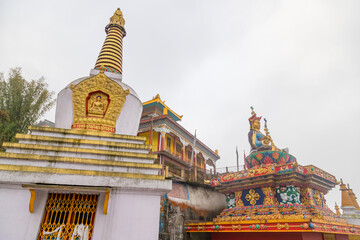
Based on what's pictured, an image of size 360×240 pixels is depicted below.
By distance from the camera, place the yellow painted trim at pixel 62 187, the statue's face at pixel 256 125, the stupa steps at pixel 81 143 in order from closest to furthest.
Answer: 1. the yellow painted trim at pixel 62 187
2. the stupa steps at pixel 81 143
3. the statue's face at pixel 256 125

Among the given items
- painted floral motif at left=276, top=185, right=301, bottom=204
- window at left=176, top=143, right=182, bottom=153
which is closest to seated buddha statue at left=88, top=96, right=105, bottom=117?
painted floral motif at left=276, top=185, right=301, bottom=204

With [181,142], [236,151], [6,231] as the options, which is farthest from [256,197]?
[236,151]

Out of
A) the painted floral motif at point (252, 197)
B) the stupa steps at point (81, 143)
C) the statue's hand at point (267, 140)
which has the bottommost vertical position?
the painted floral motif at point (252, 197)

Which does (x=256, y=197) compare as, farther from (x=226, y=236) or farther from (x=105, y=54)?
(x=105, y=54)

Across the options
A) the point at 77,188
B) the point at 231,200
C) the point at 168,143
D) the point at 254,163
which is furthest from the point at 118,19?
the point at 168,143

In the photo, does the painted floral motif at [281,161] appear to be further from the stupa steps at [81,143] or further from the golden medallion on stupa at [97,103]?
the golden medallion on stupa at [97,103]

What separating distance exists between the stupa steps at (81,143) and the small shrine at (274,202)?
4.41 m

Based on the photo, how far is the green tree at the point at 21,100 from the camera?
1112cm

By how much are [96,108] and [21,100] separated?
5.68 m

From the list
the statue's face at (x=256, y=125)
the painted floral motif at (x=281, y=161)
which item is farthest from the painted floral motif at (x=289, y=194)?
the statue's face at (x=256, y=125)

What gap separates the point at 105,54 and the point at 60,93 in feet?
12.5

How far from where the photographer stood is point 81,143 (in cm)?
683

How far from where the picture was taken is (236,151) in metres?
34.1

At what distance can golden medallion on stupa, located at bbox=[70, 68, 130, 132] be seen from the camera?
326 inches
